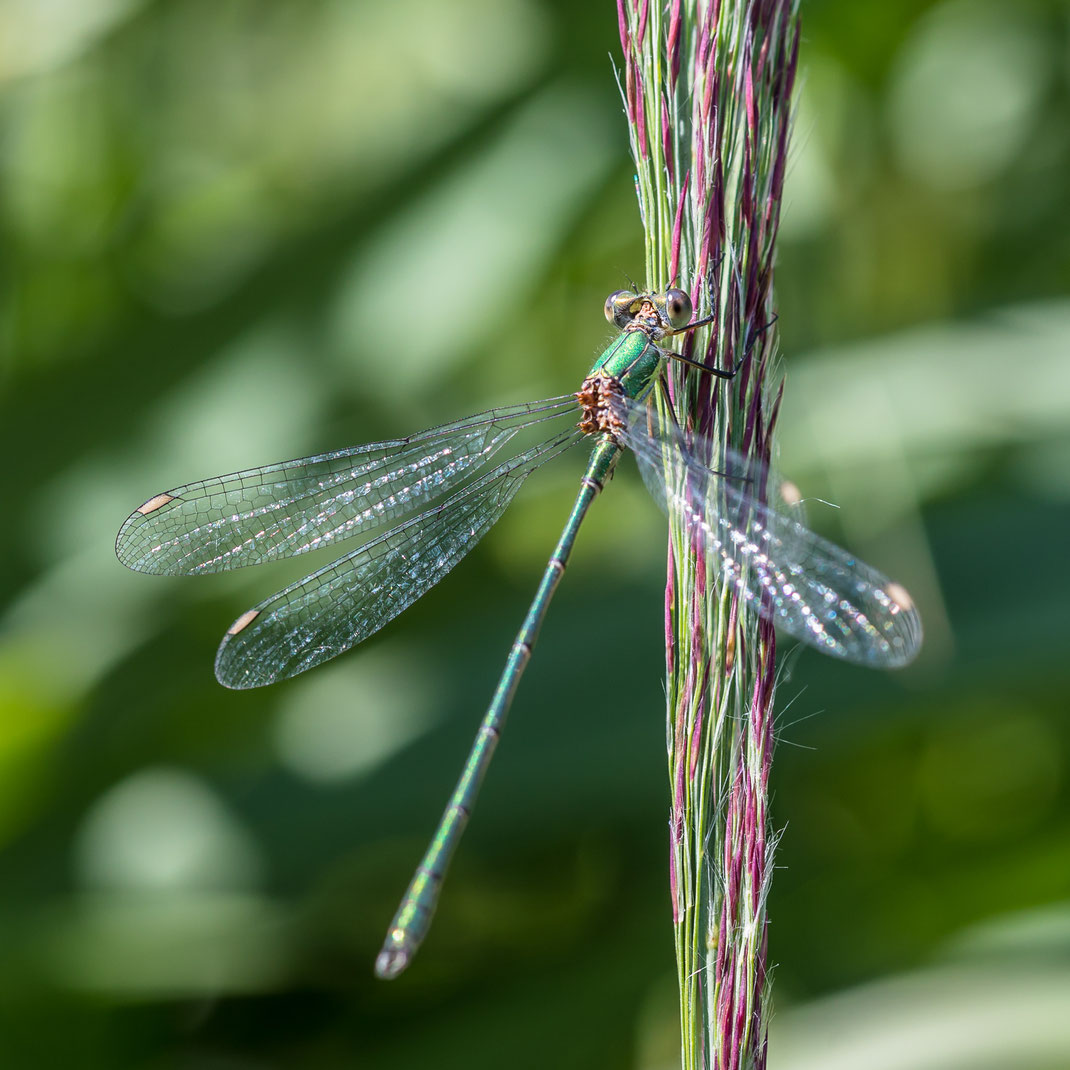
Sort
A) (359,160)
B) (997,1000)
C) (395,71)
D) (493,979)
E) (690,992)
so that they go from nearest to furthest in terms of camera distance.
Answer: (690,992) < (997,1000) < (493,979) < (359,160) < (395,71)

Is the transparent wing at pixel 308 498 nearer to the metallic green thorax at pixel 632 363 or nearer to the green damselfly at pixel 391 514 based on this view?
the green damselfly at pixel 391 514

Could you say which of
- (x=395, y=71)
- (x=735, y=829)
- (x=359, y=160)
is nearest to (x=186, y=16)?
(x=395, y=71)

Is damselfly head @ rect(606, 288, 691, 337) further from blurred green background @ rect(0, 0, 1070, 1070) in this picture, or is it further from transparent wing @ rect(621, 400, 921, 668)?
blurred green background @ rect(0, 0, 1070, 1070)

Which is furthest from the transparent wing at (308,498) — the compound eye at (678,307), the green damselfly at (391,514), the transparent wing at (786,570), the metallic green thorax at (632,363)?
the transparent wing at (786,570)

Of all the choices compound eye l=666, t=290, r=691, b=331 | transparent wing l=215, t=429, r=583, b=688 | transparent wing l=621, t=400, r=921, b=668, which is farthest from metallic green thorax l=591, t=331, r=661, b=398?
transparent wing l=621, t=400, r=921, b=668

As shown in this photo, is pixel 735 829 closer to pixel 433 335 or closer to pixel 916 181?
pixel 433 335

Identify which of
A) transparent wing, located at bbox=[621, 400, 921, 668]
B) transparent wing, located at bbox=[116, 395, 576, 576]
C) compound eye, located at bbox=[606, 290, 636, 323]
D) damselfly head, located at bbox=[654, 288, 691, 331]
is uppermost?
compound eye, located at bbox=[606, 290, 636, 323]
